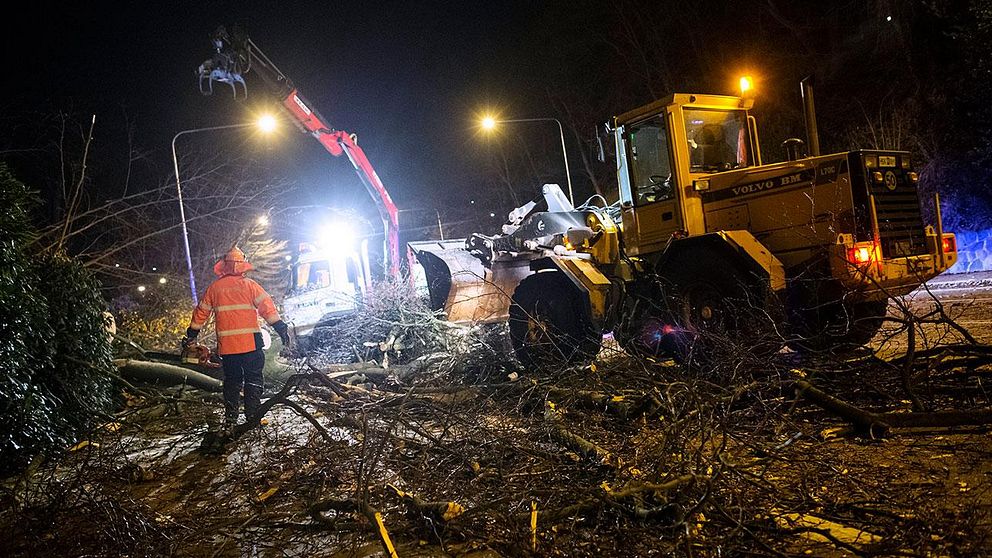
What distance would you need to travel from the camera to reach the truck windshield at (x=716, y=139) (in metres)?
7.05

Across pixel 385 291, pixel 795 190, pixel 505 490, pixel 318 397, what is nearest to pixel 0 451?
pixel 318 397

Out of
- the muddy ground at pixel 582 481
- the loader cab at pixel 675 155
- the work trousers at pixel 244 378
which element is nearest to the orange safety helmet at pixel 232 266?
the work trousers at pixel 244 378

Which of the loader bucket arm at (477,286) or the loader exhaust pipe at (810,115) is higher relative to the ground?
the loader exhaust pipe at (810,115)

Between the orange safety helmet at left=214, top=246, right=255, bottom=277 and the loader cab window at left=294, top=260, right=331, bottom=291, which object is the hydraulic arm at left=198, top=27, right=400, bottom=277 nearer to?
the loader cab window at left=294, top=260, right=331, bottom=291

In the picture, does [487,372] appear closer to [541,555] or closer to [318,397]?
[318,397]

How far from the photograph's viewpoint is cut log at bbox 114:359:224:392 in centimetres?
785

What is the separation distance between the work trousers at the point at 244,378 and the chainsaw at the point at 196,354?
61 centimetres

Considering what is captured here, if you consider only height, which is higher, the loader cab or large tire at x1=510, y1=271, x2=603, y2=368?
the loader cab

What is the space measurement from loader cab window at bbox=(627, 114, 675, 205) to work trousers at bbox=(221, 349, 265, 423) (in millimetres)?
4611

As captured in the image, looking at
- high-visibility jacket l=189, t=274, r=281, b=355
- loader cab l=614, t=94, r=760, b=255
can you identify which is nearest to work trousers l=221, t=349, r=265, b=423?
high-visibility jacket l=189, t=274, r=281, b=355

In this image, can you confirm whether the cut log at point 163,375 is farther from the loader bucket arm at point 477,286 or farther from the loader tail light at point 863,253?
the loader tail light at point 863,253

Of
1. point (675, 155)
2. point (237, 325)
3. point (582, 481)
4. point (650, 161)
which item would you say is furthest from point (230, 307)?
point (675, 155)

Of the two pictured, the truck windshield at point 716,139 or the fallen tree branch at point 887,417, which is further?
the truck windshield at point 716,139

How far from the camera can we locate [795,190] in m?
6.20
